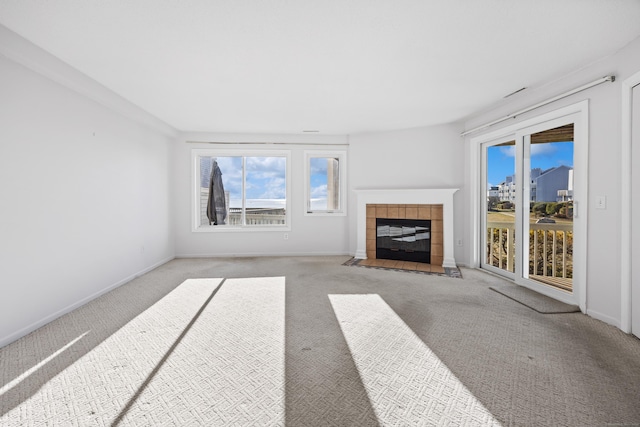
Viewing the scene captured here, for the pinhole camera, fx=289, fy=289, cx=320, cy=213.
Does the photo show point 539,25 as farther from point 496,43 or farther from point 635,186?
point 635,186

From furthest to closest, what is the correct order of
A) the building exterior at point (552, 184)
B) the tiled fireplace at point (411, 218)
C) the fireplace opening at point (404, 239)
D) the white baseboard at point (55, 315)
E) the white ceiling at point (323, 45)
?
1. the fireplace opening at point (404, 239)
2. the tiled fireplace at point (411, 218)
3. the building exterior at point (552, 184)
4. the white baseboard at point (55, 315)
5. the white ceiling at point (323, 45)

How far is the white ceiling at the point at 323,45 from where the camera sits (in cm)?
190

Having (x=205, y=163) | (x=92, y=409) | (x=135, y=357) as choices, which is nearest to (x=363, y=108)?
(x=205, y=163)

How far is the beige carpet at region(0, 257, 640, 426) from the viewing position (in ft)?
4.76

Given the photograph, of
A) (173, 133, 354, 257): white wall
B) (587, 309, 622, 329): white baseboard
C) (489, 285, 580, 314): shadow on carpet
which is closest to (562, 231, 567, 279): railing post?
(489, 285, 580, 314): shadow on carpet

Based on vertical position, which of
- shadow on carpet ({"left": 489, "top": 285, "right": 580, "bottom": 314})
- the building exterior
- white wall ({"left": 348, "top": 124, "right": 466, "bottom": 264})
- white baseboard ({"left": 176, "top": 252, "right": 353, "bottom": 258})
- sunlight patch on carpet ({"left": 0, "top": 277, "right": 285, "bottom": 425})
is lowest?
sunlight patch on carpet ({"left": 0, "top": 277, "right": 285, "bottom": 425})

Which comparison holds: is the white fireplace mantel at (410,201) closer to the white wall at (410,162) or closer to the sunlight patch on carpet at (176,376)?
the white wall at (410,162)

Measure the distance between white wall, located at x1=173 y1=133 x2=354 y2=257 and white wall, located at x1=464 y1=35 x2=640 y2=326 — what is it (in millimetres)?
3434

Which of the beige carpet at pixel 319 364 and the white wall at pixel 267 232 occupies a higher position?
the white wall at pixel 267 232

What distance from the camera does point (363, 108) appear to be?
396cm

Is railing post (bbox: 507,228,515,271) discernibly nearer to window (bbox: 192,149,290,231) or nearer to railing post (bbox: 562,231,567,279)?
railing post (bbox: 562,231,567,279)

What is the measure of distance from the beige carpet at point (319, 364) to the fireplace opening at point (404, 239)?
1.73 metres

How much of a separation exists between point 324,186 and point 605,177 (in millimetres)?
3990

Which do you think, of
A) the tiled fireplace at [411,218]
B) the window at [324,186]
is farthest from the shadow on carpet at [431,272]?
the window at [324,186]
